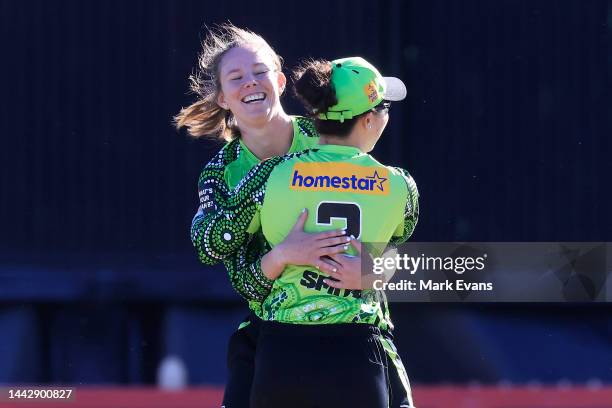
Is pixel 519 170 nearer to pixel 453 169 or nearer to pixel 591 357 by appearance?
pixel 453 169

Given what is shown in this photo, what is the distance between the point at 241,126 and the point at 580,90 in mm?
2967

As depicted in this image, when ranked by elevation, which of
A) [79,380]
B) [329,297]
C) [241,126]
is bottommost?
[79,380]

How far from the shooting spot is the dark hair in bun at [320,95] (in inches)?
116

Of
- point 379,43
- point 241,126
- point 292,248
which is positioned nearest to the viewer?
point 292,248

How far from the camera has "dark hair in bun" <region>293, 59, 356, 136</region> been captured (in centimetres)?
295

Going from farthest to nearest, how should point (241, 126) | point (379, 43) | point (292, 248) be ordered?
point (379, 43) → point (241, 126) → point (292, 248)

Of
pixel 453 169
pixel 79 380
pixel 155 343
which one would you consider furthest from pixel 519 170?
pixel 79 380

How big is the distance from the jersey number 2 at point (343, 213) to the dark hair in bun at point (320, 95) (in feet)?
0.68

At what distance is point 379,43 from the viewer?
19.3ft

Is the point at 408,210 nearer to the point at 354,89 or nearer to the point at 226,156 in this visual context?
the point at 354,89
